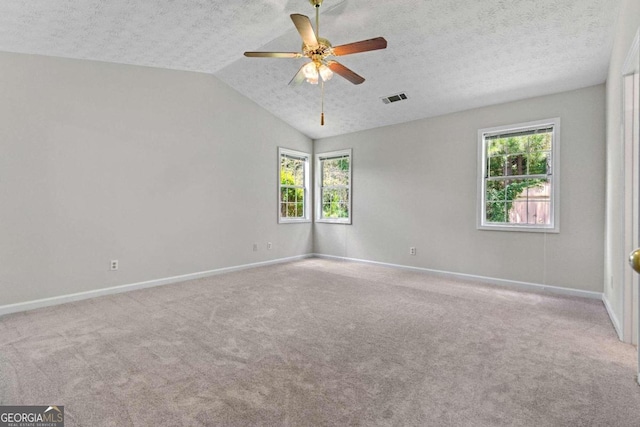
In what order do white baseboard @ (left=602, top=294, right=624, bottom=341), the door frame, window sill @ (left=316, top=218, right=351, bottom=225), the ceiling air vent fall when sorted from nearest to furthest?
the door frame
white baseboard @ (left=602, top=294, right=624, bottom=341)
the ceiling air vent
window sill @ (left=316, top=218, right=351, bottom=225)

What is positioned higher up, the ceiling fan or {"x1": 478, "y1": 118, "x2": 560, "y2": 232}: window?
the ceiling fan

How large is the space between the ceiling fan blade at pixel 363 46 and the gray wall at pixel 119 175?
113 inches

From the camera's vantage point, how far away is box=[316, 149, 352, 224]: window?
6.39 metres

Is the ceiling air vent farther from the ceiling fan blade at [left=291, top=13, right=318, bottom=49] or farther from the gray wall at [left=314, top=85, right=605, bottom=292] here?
the ceiling fan blade at [left=291, top=13, right=318, bottom=49]

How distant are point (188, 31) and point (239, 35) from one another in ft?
1.80

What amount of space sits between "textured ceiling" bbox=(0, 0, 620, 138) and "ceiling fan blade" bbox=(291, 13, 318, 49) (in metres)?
0.67

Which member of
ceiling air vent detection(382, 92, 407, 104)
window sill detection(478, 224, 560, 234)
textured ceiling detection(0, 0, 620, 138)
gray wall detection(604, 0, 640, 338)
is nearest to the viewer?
gray wall detection(604, 0, 640, 338)

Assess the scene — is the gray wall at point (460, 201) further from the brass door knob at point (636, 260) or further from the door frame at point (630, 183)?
the brass door knob at point (636, 260)

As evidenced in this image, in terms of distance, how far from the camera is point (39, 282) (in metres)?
3.47

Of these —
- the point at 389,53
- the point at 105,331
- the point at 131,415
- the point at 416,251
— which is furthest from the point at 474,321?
the point at 105,331

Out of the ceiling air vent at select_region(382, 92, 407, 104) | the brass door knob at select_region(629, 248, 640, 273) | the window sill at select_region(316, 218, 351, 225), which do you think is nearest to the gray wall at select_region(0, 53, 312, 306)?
the window sill at select_region(316, 218, 351, 225)

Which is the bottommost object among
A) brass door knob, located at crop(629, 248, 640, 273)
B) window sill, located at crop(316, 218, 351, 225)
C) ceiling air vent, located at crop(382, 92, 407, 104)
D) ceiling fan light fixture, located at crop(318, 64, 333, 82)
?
brass door knob, located at crop(629, 248, 640, 273)

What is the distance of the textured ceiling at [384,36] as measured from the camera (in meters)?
2.89

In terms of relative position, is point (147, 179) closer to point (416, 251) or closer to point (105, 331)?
point (105, 331)
